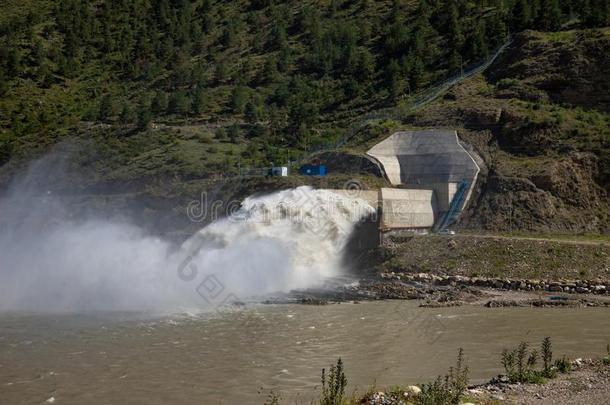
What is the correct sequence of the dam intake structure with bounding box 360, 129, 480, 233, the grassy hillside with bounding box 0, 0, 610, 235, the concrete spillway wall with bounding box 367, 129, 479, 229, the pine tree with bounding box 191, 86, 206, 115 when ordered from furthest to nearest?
1. the pine tree with bounding box 191, 86, 206, 115
2. the grassy hillside with bounding box 0, 0, 610, 235
3. the concrete spillway wall with bounding box 367, 129, 479, 229
4. the dam intake structure with bounding box 360, 129, 480, 233

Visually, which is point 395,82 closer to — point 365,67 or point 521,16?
point 365,67

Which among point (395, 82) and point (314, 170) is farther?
point (395, 82)

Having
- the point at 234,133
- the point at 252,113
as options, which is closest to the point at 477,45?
the point at 252,113

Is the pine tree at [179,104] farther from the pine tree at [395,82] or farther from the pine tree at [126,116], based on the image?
the pine tree at [395,82]

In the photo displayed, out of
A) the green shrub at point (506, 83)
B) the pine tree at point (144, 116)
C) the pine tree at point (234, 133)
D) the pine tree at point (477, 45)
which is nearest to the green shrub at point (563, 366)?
the green shrub at point (506, 83)

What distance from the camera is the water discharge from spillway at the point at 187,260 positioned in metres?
30.4

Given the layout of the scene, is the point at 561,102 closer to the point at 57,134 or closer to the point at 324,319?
the point at 324,319

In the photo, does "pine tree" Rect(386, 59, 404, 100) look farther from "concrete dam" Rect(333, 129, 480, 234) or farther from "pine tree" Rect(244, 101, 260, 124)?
"concrete dam" Rect(333, 129, 480, 234)

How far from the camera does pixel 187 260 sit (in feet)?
113

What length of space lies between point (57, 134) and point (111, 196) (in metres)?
20.4

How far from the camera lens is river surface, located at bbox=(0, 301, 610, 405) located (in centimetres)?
1612

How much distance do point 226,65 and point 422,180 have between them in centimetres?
5359

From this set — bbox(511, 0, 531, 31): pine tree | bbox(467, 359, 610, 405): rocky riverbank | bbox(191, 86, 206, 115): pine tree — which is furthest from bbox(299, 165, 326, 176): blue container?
bbox(191, 86, 206, 115): pine tree

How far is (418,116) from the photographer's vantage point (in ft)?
169
